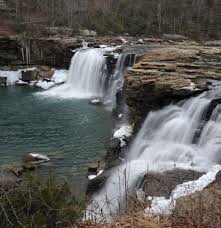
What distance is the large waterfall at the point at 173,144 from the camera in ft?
40.3

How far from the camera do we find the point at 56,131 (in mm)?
19141

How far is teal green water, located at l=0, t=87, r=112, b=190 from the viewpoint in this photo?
610 inches

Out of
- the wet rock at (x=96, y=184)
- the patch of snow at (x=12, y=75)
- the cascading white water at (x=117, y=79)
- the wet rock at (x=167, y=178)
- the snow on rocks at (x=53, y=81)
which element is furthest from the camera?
the patch of snow at (x=12, y=75)

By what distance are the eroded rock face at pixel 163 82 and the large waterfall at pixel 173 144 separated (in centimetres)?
53

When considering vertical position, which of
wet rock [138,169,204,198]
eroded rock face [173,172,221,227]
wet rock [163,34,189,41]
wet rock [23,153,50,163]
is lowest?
wet rock [23,153,50,163]

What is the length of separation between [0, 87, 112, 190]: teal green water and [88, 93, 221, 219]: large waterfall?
166 centimetres

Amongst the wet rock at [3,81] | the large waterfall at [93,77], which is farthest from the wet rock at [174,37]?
the wet rock at [3,81]

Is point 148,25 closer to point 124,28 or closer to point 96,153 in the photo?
point 124,28

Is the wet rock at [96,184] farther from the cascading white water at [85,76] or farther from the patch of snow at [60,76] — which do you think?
the patch of snow at [60,76]

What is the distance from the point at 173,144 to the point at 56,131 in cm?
694

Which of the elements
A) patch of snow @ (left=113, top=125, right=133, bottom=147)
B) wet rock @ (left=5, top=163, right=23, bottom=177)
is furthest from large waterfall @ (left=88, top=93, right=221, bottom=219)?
wet rock @ (left=5, top=163, right=23, bottom=177)

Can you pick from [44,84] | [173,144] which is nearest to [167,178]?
[173,144]

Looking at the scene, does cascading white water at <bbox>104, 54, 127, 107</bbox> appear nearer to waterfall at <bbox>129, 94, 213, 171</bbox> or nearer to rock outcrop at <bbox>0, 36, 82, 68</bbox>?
rock outcrop at <bbox>0, 36, 82, 68</bbox>

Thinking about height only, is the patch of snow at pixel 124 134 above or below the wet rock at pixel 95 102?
above
